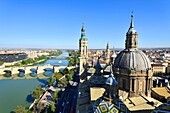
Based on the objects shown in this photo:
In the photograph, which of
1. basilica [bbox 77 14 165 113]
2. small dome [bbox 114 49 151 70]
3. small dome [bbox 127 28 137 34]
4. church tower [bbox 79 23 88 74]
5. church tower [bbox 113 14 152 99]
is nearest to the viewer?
basilica [bbox 77 14 165 113]

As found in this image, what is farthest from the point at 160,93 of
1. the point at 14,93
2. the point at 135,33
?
the point at 14,93

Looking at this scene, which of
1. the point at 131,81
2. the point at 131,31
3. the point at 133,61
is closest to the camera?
the point at 131,81

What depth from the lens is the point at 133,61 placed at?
12.8 metres

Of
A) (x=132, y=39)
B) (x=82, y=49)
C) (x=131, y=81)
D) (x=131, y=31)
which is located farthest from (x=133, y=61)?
(x=82, y=49)

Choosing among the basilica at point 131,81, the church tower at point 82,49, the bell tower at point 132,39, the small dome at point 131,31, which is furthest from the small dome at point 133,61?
the church tower at point 82,49

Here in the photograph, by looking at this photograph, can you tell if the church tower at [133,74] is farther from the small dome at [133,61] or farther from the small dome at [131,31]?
the small dome at [131,31]

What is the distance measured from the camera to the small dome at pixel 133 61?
12.7 m

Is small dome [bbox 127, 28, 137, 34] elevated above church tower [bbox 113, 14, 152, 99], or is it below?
above

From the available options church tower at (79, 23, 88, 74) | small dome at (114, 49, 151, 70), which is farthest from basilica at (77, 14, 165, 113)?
church tower at (79, 23, 88, 74)

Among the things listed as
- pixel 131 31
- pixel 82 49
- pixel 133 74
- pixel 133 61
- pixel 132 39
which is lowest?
pixel 133 74

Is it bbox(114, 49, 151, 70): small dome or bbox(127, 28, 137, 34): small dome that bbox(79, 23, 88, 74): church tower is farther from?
bbox(114, 49, 151, 70): small dome

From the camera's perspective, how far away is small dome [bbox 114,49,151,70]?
41.6ft

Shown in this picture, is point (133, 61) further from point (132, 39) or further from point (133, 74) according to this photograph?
point (132, 39)

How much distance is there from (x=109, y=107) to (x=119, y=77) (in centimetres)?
509
